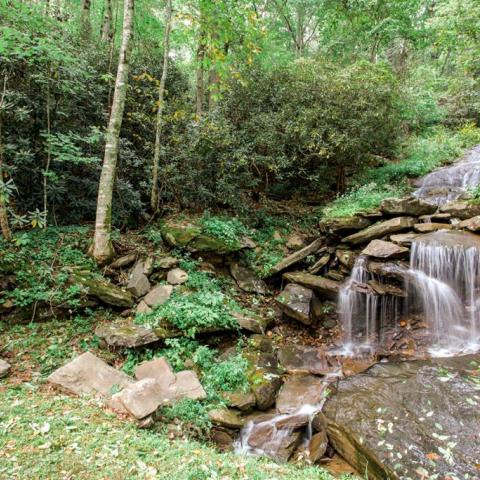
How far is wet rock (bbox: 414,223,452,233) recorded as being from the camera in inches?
299

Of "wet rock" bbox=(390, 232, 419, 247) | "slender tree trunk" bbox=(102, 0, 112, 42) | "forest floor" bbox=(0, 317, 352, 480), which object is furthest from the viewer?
"slender tree trunk" bbox=(102, 0, 112, 42)

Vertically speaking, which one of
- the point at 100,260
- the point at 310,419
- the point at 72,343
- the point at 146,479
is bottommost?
the point at 310,419

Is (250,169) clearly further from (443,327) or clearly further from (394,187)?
(443,327)

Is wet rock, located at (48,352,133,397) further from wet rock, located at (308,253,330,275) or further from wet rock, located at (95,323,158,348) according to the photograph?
wet rock, located at (308,253,330,275)

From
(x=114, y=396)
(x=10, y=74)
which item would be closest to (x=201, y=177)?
(x=10, y=74)

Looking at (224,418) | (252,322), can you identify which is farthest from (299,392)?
(252,322)

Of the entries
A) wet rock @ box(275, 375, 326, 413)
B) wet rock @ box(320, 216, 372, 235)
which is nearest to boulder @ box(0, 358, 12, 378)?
wet rock @ box(275, 375, 326, 413)

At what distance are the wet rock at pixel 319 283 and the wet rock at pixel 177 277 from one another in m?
2.59

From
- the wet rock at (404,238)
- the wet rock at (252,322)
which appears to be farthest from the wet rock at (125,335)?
the wet rock at (404,238)

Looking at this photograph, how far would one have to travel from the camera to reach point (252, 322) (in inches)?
261

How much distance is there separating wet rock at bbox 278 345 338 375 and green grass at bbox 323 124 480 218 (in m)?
3.74

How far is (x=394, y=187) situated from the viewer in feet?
34.8

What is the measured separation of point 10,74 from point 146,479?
7.36 metres

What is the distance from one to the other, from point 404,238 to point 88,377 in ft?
22.9
